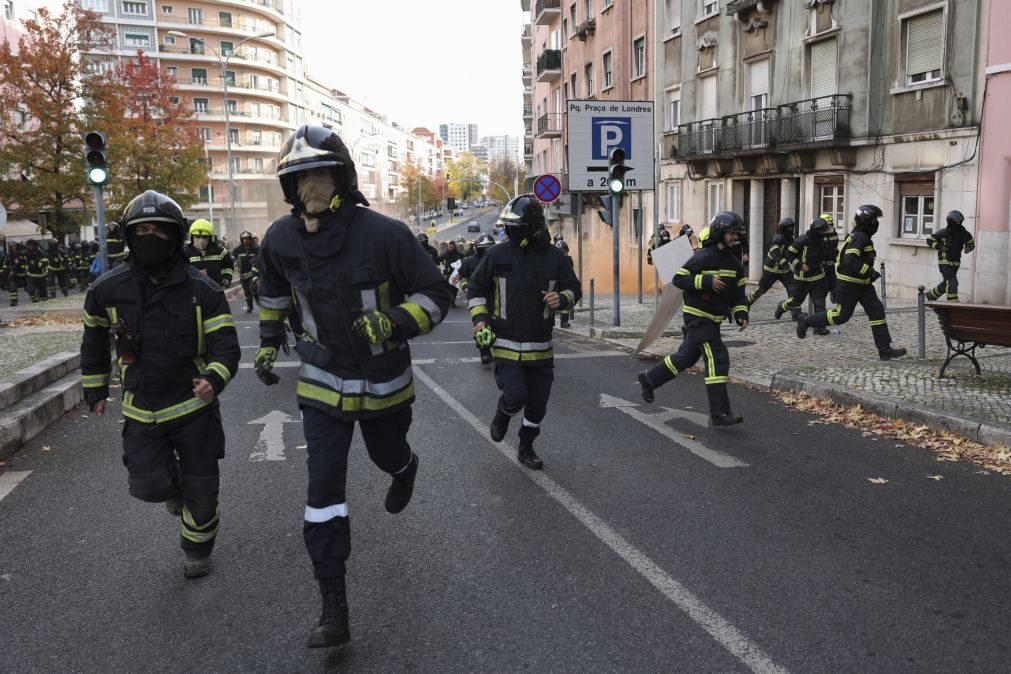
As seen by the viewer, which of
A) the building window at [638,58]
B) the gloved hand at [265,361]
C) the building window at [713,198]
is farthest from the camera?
the building window at [638,58]

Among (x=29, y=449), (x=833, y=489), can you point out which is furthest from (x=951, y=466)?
(x=29, y=449)

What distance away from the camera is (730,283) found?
24.8ft

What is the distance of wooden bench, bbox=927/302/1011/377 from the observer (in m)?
7.89

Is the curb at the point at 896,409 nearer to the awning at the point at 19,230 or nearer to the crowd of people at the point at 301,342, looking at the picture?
the crowd of people at the point at 301,342

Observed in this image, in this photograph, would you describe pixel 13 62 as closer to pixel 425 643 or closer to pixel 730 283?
pixel 730 283

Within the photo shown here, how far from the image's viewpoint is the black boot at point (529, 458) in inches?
246

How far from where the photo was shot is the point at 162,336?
4.18 m

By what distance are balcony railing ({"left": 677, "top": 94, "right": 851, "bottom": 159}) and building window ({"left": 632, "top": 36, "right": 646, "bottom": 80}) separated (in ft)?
22.0

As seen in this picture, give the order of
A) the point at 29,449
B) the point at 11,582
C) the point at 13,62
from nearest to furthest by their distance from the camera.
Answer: the point at 11,582
the point at 29,449
the point at 13,62

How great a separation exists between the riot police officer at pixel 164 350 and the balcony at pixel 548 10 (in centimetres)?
5054

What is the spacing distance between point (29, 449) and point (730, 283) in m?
5.95

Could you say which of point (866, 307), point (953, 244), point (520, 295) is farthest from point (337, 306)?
point (953, 244)

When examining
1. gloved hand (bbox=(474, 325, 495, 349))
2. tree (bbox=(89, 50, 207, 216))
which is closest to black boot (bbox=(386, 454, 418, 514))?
gloved hand (bbox=(474, 325, 495, 349))

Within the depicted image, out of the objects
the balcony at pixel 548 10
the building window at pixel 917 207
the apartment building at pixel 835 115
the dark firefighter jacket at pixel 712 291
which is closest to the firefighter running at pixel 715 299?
the dark firefighter jacket at pixel 712 291
